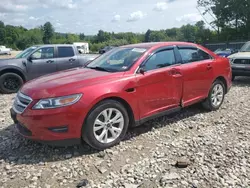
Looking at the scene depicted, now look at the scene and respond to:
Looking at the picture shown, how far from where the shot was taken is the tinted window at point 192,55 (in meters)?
4.80

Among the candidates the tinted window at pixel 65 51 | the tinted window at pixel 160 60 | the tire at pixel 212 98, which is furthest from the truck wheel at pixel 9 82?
the tire at pixel 212 98

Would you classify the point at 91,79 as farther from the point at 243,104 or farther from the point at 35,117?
the point at 243,104

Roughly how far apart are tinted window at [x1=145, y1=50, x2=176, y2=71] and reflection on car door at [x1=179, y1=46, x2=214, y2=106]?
0.27 metres

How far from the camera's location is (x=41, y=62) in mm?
8516

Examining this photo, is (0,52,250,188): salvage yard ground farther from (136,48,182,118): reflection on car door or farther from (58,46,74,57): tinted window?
(58,46,74,57): tinted window

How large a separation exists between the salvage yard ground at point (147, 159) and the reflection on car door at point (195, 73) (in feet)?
1.94

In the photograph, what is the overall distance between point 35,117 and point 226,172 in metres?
2.55

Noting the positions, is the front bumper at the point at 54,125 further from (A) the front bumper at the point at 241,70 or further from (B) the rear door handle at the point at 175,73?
(A) the front bumper at the point at 241,70

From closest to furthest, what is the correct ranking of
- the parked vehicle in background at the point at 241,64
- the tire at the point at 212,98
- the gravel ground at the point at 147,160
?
the gravel ground at the point at 147,160 → the tire at the point at 212,98 → the parked vehicle in background at the point at 241,64

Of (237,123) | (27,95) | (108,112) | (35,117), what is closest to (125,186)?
(108,112)

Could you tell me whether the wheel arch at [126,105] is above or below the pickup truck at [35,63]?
below

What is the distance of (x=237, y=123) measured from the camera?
469 cm

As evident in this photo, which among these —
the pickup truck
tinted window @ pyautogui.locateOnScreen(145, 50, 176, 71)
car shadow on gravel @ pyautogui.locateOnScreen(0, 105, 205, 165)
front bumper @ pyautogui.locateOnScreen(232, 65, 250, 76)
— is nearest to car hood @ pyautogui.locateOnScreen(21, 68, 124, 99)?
tinted window @ pyautogui.locateOnScreen(145, 50, 176, 71)

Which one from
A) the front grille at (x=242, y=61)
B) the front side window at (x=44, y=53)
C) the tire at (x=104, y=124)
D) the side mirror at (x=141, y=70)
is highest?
the front side window at (x=44, y=53)
